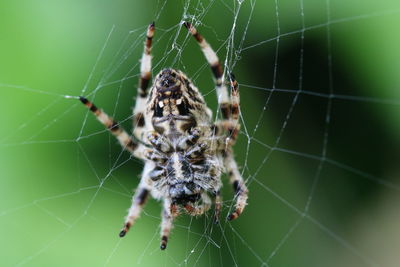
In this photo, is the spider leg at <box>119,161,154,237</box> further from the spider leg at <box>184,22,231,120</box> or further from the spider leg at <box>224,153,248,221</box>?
the spider leg at <box>184,22,231,120</box>

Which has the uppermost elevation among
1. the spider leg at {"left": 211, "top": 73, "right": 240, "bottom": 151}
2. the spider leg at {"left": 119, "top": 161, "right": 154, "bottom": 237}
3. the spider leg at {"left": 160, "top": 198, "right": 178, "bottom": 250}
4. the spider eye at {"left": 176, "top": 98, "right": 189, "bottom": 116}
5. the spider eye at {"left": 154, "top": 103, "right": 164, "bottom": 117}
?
the spider eye at {"left": 154, "top": 103, "right": 164, "bottom": 117}

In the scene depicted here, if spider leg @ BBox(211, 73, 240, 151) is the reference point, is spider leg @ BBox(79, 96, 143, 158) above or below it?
above

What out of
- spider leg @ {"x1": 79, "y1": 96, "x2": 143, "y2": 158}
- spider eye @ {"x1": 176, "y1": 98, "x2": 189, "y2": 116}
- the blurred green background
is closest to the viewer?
spider eye @ {"x1": 176, "y1": 98, "x2": 189, "y2": 116}

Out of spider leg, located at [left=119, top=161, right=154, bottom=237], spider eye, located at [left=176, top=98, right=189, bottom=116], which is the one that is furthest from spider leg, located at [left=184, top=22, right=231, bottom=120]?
spider leg, located at [left=119, top=161, right=154, bottom=237]

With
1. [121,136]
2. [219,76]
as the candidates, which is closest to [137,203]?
[121,136]

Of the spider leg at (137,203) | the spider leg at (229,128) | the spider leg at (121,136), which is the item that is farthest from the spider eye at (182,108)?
the spider leg at (137,203)

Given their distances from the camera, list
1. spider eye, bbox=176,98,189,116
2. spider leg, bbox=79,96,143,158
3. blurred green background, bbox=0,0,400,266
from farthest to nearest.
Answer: blurred green background, bbox=0,0,400,266
spider leg, bbox=79,96,143,158
spider eye, bbox=176,98,189,116

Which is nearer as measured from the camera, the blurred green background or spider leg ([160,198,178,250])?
spider leg ([160,198,178,250])

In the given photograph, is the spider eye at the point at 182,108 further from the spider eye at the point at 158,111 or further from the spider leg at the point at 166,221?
the spider leg at the point at 166,221
